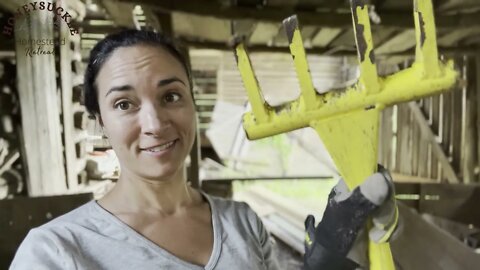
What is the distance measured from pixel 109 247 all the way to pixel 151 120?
0.54 feet

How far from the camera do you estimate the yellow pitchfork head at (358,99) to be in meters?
0.49

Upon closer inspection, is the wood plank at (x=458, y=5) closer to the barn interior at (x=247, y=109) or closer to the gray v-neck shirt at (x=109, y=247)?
the barn interior at (x=247, y=109)

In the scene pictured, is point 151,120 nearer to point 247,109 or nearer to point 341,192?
point 341,192

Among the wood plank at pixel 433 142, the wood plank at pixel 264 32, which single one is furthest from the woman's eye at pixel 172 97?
the wood plank at pixel 433 142

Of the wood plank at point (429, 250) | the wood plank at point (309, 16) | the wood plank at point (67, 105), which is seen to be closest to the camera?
the wood plank at point (67, 105)

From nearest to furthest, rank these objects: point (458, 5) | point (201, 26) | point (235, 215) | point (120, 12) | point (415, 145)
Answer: point (235, 215) < point (120, 12) < point (458, 5) < point (201, 26) < point (415, 145)

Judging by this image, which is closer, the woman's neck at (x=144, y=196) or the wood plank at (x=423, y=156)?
the woman's neck at (x=144, y=196)

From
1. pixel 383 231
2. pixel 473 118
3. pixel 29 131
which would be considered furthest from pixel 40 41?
pixel 473 118

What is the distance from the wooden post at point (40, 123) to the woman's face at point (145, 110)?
1.00 ft

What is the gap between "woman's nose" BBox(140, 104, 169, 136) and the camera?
0.59m

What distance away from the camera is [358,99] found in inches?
20.3

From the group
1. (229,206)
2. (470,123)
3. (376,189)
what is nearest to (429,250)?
(470,123)

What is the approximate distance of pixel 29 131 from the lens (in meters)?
0.99

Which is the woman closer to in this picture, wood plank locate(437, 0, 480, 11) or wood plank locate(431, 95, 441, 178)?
wood plank locate(437, 0, 480, 11)
